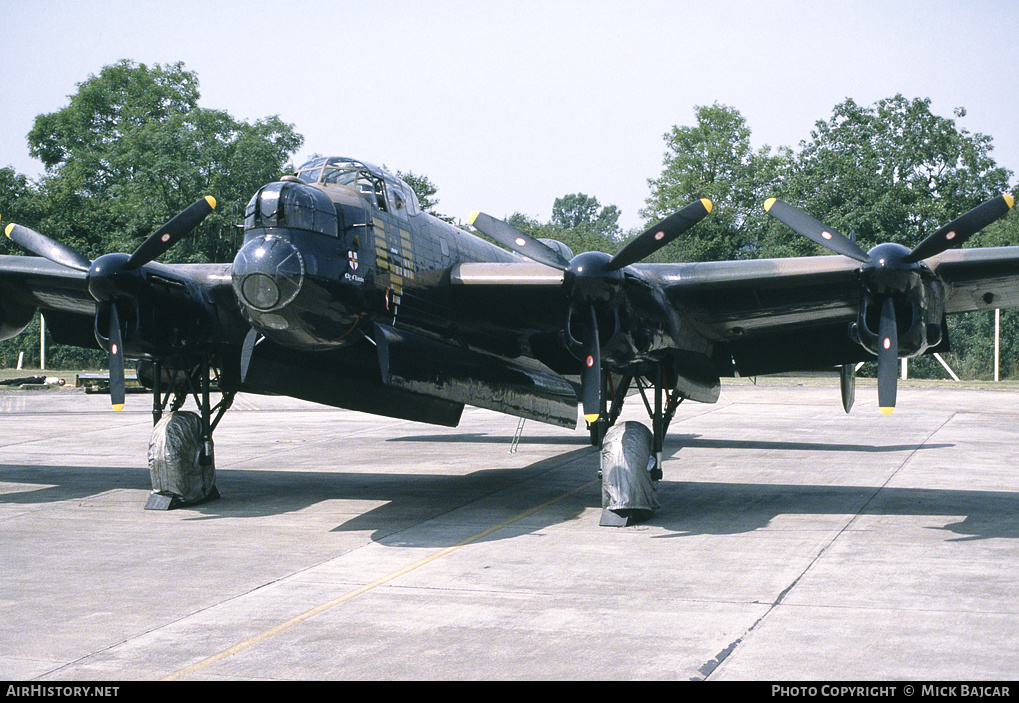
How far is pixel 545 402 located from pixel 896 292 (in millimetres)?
6423

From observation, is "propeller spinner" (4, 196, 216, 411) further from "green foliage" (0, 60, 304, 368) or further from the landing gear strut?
"green foliage" (0, 60, 304, 368)

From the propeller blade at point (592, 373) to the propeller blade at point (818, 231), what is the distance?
297 centimetres

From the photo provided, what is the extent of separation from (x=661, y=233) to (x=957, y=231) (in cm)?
399

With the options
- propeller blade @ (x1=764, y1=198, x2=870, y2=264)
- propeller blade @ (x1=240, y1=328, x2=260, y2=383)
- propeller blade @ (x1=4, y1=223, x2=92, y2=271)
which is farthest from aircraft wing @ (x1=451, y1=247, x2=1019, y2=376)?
propeller blade @ (x1=4, y1=223, x2=92, y2=271)

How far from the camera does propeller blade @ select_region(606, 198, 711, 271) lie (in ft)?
44.2

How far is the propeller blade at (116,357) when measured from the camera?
49.3ft

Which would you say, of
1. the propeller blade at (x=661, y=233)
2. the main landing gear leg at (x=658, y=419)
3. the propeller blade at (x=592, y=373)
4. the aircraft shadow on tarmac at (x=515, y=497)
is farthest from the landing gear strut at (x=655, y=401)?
the propeller blade at (x=661, y=233)

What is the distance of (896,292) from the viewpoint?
13.2 m

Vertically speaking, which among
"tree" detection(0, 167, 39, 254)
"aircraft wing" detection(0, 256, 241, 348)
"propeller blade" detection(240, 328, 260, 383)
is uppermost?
"tree" detection(0, 167, 39, 254)

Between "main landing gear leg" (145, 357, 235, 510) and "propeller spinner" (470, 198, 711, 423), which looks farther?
"main landing gear leg" (145, 357, 235, 510)

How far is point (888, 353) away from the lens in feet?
43.3

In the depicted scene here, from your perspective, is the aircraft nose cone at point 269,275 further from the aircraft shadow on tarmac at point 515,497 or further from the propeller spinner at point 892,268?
the propeller spinner at point 892,268

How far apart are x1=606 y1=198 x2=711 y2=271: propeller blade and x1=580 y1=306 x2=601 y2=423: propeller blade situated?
818 millimetres
